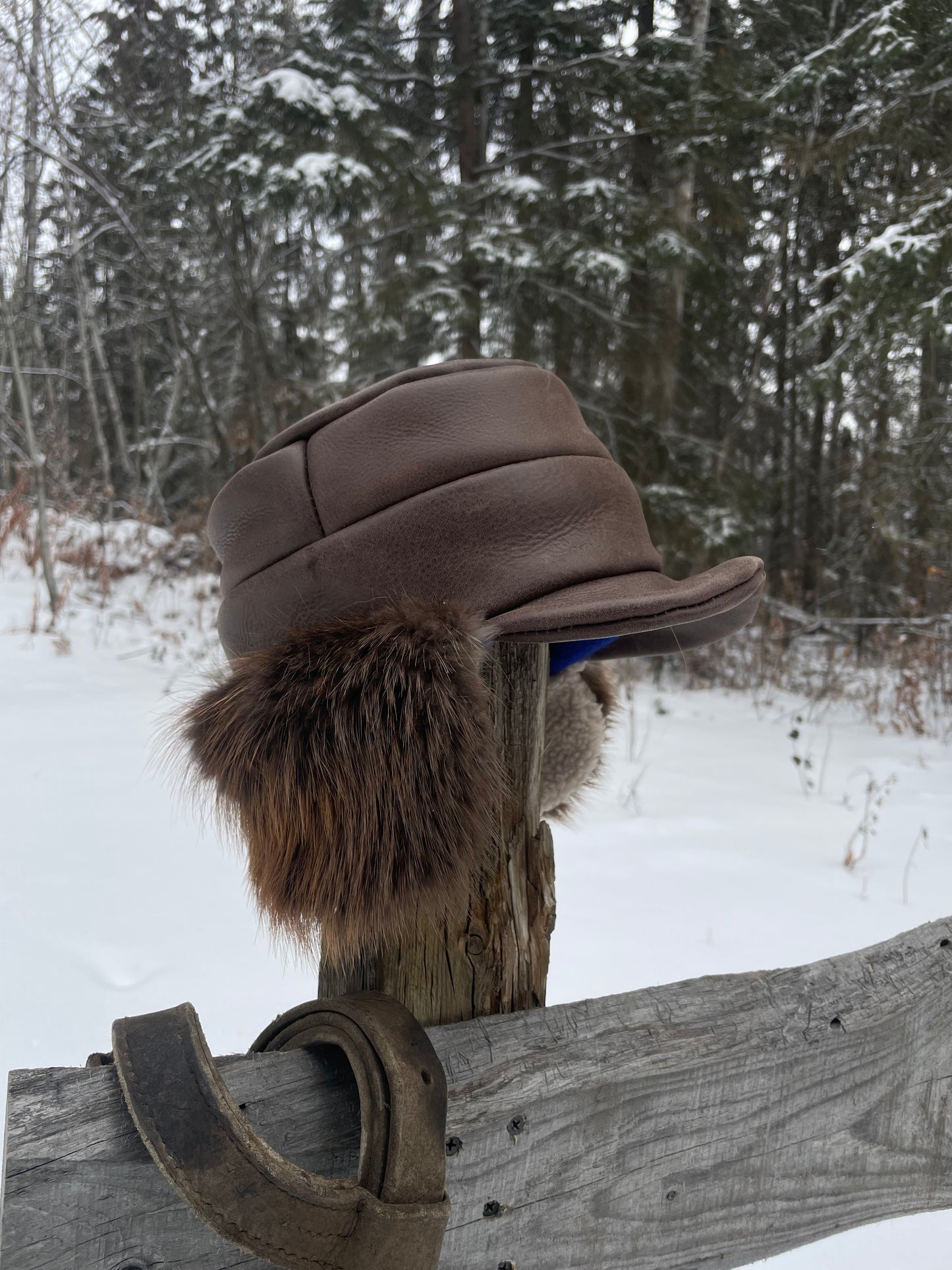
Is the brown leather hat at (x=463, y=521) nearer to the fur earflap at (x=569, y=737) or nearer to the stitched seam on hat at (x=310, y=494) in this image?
the stitched seam on hat at (x=310, y=494)

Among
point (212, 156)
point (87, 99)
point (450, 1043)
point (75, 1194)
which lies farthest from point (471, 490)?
point (87, 99)

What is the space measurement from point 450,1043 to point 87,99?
8.85 metres

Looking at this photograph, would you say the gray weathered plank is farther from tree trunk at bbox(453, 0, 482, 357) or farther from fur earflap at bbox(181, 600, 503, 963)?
tree trunk at bbox(453, 0, 482, 357)

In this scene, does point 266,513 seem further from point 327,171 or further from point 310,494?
point 327,171

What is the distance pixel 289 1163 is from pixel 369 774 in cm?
37

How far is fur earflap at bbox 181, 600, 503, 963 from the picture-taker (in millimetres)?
868

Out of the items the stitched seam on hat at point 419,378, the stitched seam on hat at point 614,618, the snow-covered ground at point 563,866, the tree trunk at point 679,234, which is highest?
the tree trunk at point 679,234

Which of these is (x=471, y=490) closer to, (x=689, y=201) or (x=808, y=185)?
(x=689, y=201)

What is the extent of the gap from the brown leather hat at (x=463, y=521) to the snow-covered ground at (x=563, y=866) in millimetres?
332

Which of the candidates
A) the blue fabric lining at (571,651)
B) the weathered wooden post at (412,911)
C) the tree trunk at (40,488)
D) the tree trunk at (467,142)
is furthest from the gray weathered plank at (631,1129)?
the tree trunk at (467,142)

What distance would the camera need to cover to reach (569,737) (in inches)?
51.6

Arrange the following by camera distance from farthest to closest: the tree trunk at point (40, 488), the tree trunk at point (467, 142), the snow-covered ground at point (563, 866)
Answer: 1. the tree trunk at point (467, 142)
2. the tree trunk at point (40, 488)
3. the snow-covered ground at point (563, 866)

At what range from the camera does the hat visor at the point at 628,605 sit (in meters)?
0.88

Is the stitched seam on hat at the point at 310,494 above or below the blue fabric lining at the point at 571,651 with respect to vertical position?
above
